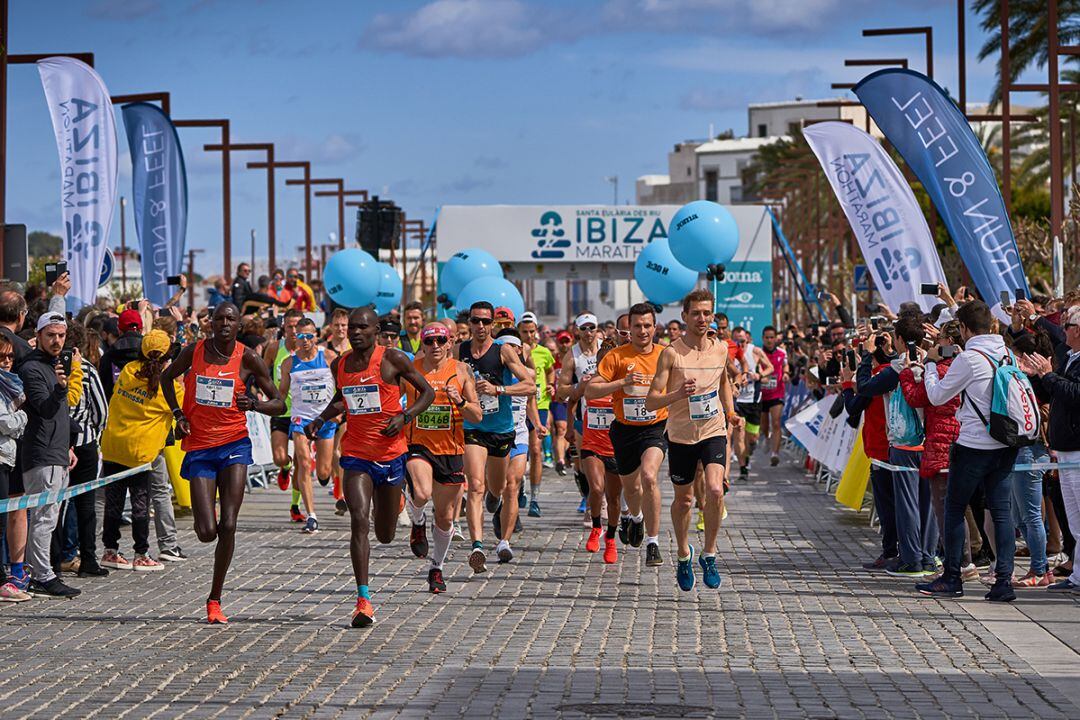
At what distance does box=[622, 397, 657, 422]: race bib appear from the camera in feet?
41.7

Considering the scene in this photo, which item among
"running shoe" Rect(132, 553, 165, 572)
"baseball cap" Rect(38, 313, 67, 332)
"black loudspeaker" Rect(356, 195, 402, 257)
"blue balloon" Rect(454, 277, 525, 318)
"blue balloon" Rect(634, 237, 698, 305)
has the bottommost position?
"running shoe" Rect(132, 553, 165, 572)

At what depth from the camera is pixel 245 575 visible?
13.0 meters

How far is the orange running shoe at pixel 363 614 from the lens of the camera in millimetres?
10289

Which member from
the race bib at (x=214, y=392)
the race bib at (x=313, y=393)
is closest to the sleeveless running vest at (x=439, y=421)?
the race bib at (x=214, y=392)

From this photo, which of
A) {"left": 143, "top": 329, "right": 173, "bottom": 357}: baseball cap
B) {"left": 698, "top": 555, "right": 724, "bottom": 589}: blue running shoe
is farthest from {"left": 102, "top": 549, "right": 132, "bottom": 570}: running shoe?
{"left": 698, "top": 555, "right": 724, "bottom": 589}: blue running shoe

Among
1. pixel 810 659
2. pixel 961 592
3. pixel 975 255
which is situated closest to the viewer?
pixel 810 659

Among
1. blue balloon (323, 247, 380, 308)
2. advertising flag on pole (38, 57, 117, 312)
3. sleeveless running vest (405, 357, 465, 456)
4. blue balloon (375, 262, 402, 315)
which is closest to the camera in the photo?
sleeveless running vest (405, 357, 465, 456)

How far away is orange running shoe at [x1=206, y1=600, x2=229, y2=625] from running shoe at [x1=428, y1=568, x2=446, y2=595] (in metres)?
1.73

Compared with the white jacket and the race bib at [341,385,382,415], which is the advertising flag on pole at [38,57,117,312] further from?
the white jacket

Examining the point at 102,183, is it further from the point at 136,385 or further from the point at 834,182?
the point at 834,182

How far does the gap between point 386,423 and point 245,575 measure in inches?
107

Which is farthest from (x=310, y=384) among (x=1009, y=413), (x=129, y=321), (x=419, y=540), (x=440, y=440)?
(x=1009, y=413)

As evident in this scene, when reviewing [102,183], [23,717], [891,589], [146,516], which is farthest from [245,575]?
[102,183]

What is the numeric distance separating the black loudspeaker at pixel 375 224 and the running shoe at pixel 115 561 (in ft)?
99.1
